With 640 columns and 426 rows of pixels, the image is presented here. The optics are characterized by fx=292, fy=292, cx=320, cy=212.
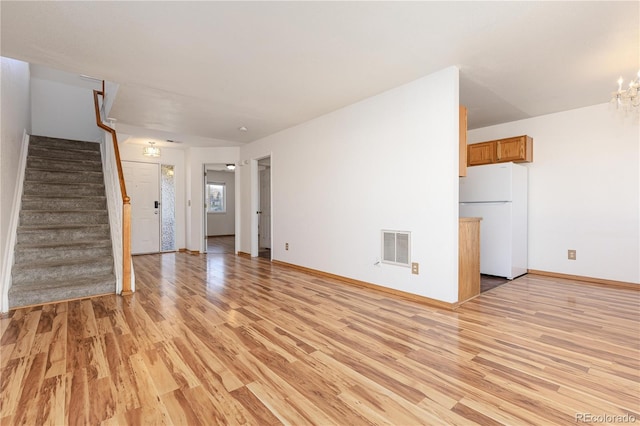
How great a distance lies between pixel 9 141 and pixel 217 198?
6.82 m

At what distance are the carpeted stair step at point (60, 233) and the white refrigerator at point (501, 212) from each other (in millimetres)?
5513

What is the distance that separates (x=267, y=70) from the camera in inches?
118

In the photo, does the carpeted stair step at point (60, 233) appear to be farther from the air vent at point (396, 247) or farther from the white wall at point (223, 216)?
the white wall at point (223, 216)

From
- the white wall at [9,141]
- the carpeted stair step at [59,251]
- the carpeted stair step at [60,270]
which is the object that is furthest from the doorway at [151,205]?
the carpeted stair step at [60,270]

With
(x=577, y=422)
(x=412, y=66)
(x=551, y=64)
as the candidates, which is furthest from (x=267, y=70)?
(x=577, y=422)

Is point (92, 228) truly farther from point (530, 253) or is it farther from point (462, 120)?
point (530, 253)

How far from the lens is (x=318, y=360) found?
1.96 meters

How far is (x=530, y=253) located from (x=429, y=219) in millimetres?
2714

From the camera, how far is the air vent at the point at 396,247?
3.36 metres

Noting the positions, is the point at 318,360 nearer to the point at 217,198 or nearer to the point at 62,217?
the point at 62,217

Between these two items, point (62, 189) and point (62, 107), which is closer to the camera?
point (62, 189)

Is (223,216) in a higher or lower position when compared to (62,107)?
lower

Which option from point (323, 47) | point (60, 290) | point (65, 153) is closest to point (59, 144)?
point (65, 153)

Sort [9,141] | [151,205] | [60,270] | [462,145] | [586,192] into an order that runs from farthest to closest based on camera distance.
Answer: [151,205], [586,192], [9,141], [60,270], [462,145]
